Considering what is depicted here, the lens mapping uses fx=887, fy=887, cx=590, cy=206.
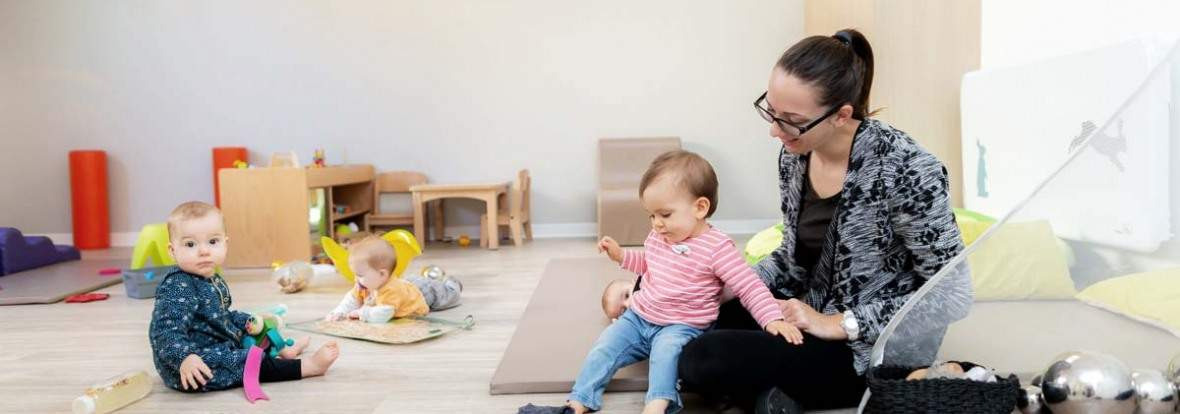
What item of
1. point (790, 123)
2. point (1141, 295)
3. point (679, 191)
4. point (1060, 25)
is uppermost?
point (1060, 25)

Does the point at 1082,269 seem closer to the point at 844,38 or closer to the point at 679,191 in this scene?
the point at 844,38

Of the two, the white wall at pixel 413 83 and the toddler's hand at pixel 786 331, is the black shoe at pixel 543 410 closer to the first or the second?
the toddler's hand at pixel 786 331

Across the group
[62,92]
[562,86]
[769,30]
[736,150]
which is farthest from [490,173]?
[62,92]

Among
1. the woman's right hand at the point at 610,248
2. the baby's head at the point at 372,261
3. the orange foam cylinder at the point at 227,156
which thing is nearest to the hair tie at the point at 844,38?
the woman's right hand at the point at 610,248

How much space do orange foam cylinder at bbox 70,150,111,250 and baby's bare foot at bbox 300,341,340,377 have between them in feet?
14.5

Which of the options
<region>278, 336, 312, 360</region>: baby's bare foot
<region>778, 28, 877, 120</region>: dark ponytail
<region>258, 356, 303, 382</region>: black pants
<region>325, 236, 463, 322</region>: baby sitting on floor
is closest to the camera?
<region>778, 28, 877, 120</region>: dark ponytail

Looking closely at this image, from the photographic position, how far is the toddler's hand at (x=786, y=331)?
185 centimetres

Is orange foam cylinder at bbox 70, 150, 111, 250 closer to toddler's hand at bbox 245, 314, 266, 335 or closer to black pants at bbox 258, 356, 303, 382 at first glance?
toddler's hand at bbox 245, 314, 266, 335

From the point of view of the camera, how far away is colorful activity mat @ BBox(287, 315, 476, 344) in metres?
2.81

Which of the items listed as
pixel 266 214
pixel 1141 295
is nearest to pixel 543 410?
pixel 1141 295

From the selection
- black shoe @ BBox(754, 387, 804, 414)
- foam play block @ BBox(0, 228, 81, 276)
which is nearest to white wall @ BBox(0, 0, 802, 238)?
foam play block @ BBox(0, 228, 81, 276)

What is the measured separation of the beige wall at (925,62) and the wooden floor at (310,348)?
1.79m

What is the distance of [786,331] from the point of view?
1866 mm

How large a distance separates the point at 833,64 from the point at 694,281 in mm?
603
